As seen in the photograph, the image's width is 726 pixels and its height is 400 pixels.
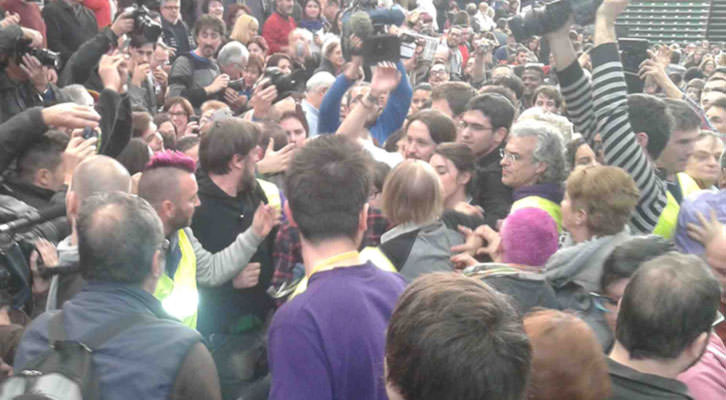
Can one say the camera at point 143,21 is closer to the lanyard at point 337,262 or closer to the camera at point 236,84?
the camera at point 236,84

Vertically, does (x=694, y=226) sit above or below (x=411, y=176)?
below

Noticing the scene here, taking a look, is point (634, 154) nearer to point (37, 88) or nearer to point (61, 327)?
point (61, 327)

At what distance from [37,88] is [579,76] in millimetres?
2729

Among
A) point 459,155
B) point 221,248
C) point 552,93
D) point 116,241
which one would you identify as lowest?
point 552,93

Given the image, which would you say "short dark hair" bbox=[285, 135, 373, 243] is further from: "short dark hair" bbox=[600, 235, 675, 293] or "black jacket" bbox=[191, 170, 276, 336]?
"black jacket" bbox=[191, 170, 276, 336]

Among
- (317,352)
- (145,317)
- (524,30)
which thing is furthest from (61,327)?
(524,30)

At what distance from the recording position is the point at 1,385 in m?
1.79

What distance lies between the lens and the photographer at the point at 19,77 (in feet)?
13.0

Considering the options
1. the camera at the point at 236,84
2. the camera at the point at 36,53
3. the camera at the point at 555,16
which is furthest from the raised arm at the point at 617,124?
the camera at the point at 236,84

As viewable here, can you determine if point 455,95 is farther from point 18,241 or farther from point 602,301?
point 18,241

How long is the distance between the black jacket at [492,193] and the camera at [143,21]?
2.24m

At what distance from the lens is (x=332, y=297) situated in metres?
1.94

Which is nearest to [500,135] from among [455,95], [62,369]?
[455,95]

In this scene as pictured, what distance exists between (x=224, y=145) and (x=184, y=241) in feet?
1.66
